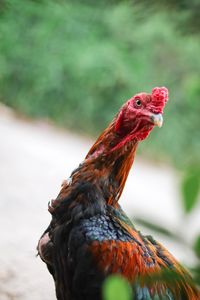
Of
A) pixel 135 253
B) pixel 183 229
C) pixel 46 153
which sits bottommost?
pixel 183 229

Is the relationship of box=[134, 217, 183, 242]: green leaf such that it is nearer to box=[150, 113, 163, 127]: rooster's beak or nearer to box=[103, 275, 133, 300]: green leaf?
box=[103, 275, 133, 300]: green leaf

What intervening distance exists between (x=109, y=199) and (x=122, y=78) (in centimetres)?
784

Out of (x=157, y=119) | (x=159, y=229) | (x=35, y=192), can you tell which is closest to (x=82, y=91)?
(x=35, y=192)

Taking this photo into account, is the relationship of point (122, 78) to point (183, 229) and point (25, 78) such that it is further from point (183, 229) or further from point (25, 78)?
point (183, 229)

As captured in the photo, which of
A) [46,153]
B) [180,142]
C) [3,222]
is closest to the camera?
[3,222]

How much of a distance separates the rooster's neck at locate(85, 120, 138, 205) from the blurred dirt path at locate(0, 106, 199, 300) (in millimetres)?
203

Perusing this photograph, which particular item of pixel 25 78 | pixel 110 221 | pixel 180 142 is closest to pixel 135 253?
pixel 110 221

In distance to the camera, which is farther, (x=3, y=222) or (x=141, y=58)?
(x=141, y=58)

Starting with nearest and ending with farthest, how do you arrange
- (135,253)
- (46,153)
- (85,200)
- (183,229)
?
(183,229), (135,253), (85,200), (46,153)

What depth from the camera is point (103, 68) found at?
962 cm

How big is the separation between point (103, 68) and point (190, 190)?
9.23m

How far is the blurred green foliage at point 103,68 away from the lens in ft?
30.9

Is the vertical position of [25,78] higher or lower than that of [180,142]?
higher

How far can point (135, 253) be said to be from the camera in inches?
74.3
